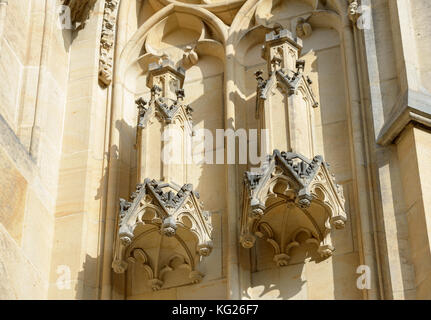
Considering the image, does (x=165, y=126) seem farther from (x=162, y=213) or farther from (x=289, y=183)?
(x=289, y=183)

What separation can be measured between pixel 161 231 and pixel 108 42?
8.81ft

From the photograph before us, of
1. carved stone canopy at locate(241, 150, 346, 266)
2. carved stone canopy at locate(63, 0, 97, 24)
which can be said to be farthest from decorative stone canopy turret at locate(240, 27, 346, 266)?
carved stone canopy at locate(63, 0, 97, 24)

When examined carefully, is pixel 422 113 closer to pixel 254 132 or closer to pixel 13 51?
pixel 254 132

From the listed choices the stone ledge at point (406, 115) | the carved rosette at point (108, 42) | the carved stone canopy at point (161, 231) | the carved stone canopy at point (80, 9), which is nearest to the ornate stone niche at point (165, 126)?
the carved stone canopy at point (161, 231)

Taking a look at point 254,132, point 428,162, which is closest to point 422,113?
point 428,162

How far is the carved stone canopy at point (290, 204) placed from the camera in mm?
9391

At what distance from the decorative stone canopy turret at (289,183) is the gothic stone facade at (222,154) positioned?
0.05ft

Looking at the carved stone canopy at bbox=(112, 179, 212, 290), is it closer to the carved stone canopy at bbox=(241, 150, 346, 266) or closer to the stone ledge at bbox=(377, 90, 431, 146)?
the carved stone canopy at bbox=(241, 150, 346, 266)

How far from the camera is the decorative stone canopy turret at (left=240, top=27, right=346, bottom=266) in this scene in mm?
9414

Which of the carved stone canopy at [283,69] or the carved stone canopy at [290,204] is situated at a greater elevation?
the carved stone canopy at [283,69]

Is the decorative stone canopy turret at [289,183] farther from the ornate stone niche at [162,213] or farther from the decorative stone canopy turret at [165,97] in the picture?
the decorative stone canopy turret at [165,97]

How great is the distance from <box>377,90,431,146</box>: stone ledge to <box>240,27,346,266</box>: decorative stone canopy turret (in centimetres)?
59

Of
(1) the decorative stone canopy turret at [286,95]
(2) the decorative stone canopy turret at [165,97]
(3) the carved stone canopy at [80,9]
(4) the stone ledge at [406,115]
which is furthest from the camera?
(3) the carved stone canopy at [80,9]

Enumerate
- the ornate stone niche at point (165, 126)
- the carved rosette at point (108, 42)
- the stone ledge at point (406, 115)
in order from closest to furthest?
the stone ledge at point (406, 115) < the ornate stone niche at point (165, 126) < the carved rosette at point (108, 42)
